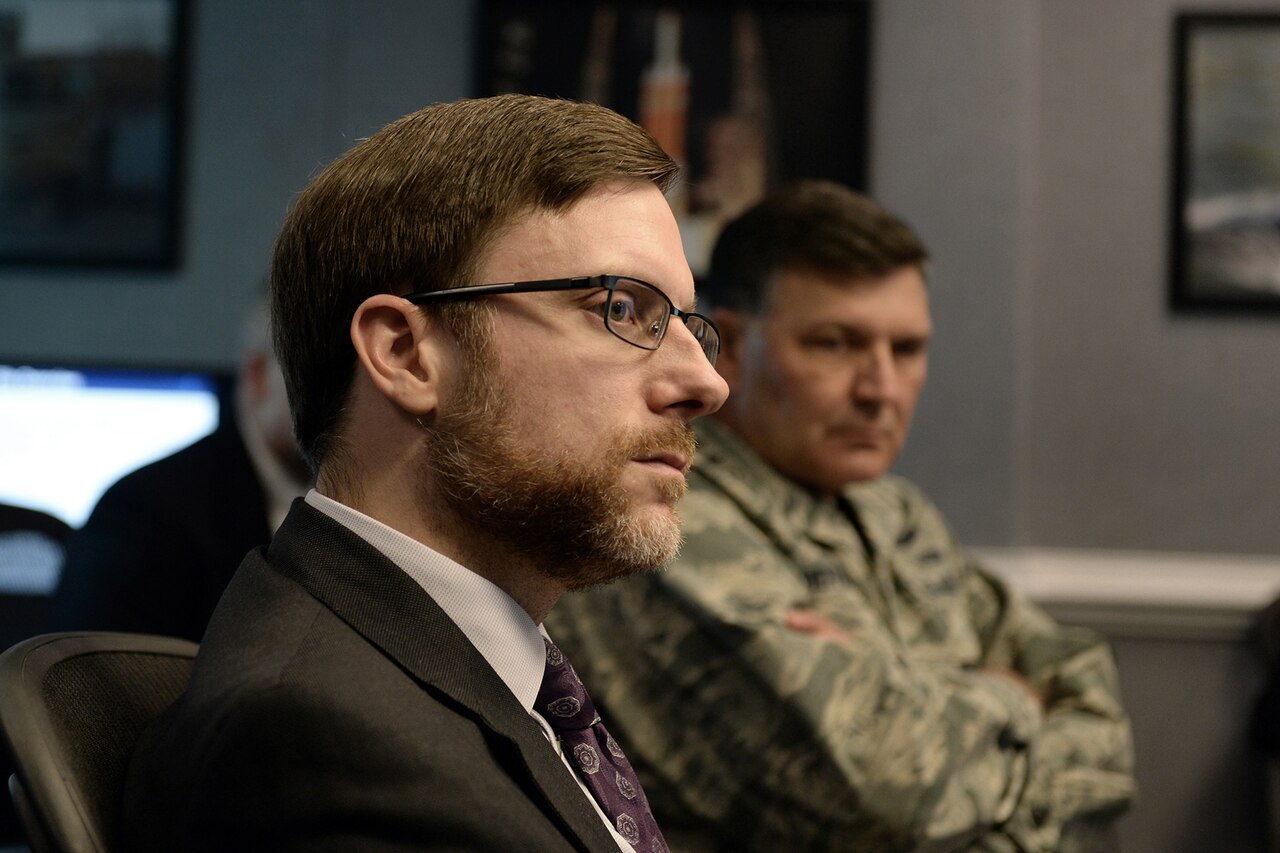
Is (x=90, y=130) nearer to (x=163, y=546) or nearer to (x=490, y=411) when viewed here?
(x=163, y=546)

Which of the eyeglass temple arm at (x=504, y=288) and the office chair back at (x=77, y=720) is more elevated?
the eyeglass temple arm at (x=504, y=288)

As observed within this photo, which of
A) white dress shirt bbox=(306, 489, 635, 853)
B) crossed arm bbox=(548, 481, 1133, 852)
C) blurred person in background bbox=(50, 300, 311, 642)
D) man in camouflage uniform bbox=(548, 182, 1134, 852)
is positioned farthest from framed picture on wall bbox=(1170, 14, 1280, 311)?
white dress shirt bbox=(306, 489, 635, 853)

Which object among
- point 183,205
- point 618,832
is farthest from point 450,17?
point 618,832

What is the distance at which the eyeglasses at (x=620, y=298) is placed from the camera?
2.95 feet

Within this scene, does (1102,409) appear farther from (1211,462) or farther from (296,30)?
(296,30)

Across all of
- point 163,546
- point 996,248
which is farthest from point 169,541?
point 996,248

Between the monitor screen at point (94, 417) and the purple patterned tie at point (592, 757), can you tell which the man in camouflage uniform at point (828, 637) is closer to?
the purple patterned tie at point (592, 757)

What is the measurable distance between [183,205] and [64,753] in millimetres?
2686

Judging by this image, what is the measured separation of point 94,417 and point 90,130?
1023 millimetres

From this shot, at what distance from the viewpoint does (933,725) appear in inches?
60.7

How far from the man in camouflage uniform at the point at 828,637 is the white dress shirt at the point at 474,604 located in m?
0.61

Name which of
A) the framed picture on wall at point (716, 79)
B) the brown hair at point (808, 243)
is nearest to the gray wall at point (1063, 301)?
the framed picture on wall at point (716, 79)

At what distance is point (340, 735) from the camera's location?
2.25 feet

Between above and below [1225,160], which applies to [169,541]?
below
